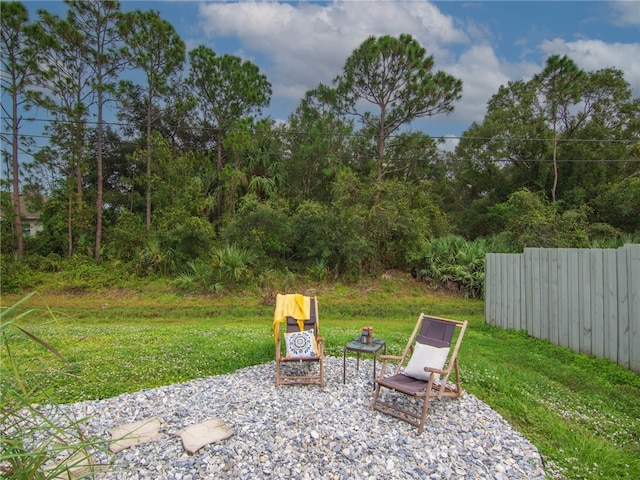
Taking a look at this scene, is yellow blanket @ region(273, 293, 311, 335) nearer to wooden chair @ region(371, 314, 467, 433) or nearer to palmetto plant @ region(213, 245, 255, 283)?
wooden chair @ region(371, 314, 467, 433)

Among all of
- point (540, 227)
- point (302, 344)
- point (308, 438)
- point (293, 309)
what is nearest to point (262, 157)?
point (540, 227)

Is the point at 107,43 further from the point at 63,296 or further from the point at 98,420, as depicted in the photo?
the point at 98,420

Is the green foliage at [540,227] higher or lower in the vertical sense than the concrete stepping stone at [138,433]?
higher

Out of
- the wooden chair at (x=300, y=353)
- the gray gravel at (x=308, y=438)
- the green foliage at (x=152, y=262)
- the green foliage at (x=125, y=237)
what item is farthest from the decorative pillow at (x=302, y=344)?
the green foliage at (x=125, y=237)

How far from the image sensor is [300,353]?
484 centimetres

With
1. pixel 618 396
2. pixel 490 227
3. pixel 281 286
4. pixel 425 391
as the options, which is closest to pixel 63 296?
pixel 281 286

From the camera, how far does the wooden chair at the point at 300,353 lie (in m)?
4.49

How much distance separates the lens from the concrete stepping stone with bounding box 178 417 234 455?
3072 mm

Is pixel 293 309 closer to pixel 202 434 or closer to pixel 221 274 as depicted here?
pixel 202 434

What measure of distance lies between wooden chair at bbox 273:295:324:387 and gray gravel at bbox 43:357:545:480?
185 mm

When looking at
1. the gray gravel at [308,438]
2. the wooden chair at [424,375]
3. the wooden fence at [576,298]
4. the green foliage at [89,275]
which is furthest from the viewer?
the green foliage at [89,275]

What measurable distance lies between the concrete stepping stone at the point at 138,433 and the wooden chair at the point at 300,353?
1404 mm

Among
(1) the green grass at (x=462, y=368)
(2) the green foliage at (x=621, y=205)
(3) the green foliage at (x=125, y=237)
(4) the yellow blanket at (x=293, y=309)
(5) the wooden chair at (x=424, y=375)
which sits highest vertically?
(2) the green foliage at (x=621, y=205)

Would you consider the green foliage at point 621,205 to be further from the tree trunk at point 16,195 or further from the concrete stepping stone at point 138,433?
the tree trunk at point 16,195
